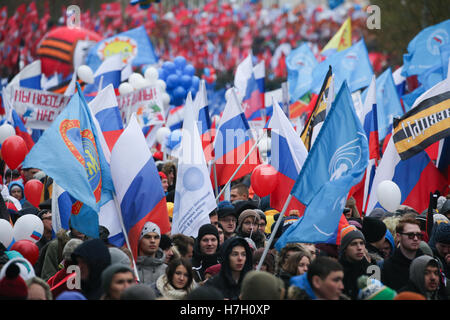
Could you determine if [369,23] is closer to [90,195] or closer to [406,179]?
[406,179]

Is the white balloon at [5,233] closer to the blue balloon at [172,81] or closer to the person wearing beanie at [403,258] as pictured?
the person wearing beanie at [403,258]

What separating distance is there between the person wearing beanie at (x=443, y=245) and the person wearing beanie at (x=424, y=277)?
119 cm

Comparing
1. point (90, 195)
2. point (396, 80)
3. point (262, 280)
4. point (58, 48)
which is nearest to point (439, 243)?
point (262, 280)

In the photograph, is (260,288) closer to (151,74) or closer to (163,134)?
(163,134)

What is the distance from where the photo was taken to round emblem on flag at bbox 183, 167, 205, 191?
26.2ft

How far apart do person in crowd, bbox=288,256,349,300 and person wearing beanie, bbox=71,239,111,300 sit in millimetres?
1470

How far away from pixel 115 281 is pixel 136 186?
216 cm

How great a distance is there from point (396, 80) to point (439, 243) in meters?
10.3

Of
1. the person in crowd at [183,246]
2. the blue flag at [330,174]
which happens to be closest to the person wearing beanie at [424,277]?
the blue flag at [330,174]

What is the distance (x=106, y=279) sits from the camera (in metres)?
5.29

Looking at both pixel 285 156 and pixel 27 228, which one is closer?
pixel 27 228

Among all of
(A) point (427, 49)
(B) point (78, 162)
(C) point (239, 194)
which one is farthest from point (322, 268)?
(A) point (427, 49)

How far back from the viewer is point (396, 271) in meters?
6.62

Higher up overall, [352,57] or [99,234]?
[352,57]
